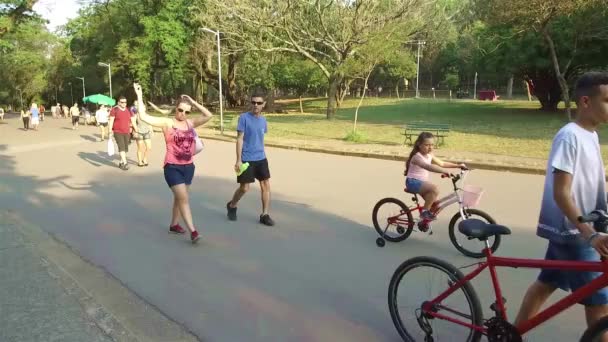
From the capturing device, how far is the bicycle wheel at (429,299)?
3299mm

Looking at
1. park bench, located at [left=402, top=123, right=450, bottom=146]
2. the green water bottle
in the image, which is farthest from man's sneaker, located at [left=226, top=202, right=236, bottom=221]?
park bench, located at [left=402, top=123, right=450, bottom=146]

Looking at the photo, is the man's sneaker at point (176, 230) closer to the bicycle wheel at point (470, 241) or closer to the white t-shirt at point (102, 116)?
the bicycle wheel at point (470, 241)

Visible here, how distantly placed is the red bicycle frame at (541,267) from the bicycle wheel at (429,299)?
3 centimetres

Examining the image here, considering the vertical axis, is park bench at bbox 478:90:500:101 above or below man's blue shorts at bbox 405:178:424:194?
above

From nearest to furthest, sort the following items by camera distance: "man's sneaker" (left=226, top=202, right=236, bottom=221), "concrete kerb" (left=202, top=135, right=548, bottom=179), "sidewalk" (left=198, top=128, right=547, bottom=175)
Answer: "man's sneaker" (left=226, top=202, right=236, bottom=221)
"concrete kerb" (left=202, top=135, right=548, bottom=179)
"sidewalk" (left=198, top=128, right=547, bottom=175)

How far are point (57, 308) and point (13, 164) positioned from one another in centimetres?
1128

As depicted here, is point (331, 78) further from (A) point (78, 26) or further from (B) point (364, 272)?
(A) point (78, 26)

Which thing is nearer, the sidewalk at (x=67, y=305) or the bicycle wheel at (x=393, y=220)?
the sidewalk at (x=67, y=305)

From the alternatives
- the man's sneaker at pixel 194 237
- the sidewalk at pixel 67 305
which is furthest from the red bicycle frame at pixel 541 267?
the man's sneaker at pixel 194 237

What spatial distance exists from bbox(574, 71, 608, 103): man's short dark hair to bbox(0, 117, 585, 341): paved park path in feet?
6.06

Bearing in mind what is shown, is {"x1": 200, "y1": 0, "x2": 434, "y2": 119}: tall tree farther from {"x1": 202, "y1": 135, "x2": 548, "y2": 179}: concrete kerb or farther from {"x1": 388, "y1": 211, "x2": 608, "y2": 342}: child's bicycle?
{"x1": 388, "y1": 211, "x2": 608, "y2": 342}: child's bicycle

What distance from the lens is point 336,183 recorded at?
1033 cm

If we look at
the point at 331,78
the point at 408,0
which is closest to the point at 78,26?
the point at 331,78

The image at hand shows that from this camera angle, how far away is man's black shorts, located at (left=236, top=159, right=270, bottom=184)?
23.1 ft
